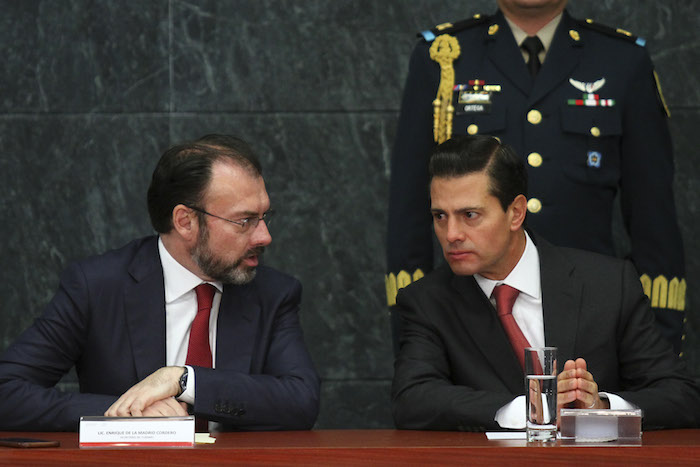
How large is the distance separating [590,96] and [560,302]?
85 cm

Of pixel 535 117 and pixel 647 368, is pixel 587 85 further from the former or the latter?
pixel 647 368

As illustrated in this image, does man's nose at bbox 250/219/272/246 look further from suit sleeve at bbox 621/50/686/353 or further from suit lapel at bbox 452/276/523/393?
suit sleeve at bbox 621/50/686/353

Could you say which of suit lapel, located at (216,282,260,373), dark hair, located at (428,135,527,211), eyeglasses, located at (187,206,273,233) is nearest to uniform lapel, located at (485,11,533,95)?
dark hair, located at (428,135,527,211)

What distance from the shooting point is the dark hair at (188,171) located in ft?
11.7

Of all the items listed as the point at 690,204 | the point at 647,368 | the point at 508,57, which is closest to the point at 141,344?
the point at 647,368

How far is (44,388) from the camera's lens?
10.7 feet

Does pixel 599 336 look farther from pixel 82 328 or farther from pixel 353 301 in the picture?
pixel 353 301

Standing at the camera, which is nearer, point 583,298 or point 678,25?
point 583,298

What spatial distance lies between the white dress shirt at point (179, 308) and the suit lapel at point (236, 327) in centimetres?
3

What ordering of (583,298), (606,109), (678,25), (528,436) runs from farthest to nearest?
(678,25), (606,109), (583,298), (528,436)

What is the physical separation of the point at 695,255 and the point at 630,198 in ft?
4.44

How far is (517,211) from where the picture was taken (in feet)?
11.7

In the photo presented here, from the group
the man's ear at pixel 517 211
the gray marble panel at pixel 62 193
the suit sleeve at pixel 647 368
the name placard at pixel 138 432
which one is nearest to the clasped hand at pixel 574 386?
the suit sleeve at pixel 647 368

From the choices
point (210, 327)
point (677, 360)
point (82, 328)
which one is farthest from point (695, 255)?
point (82, 328)
